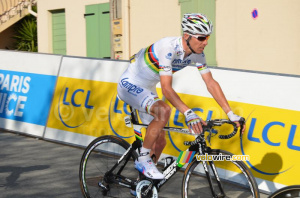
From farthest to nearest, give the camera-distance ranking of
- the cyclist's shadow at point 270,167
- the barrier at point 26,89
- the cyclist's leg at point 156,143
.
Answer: the barrier at point 26,89 → the cyclist's shadow at point 270,167 → the cyclist's leg at point 156,143

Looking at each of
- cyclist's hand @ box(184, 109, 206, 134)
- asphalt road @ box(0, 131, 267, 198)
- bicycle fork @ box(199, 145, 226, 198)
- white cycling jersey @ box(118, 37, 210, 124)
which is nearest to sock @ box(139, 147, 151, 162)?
white cycling jersey @ box(118, 37, 210, 124)

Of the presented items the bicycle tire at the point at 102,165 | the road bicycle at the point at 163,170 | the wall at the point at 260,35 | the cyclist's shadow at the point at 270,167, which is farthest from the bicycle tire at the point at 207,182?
the wall at the point at 260,35

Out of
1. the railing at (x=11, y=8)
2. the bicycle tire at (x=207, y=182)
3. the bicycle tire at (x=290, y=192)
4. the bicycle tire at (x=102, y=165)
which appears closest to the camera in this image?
the bicycle tire at (x=290, y=192)

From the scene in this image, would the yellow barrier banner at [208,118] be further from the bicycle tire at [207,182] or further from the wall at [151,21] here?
the wall at [151,21]

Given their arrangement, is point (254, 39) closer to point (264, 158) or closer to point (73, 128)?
point (73, 128)

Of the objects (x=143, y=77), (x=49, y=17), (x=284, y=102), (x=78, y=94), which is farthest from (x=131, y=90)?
(x=49, y=17)

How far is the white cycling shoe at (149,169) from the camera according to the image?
4.82 m

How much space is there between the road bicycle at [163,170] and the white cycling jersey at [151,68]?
0.26 metres

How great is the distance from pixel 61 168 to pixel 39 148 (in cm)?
144

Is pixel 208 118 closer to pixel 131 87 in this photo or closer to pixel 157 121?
pixel 131 87

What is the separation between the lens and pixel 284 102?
6289 millimetres

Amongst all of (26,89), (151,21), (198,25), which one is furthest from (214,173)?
(151,21)

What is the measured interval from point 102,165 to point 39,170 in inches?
73.8

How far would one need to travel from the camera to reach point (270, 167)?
6.26 meters
